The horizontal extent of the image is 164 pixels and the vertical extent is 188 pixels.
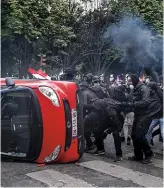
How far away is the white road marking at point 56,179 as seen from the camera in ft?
16.2

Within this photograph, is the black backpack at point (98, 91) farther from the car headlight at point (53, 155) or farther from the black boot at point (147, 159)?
the car headlight at point (53, 155)

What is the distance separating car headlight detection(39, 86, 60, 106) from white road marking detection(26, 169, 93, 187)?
110 cm

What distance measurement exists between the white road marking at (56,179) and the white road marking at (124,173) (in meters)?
0.69

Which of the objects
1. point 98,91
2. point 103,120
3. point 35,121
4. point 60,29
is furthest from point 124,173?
point 60,29

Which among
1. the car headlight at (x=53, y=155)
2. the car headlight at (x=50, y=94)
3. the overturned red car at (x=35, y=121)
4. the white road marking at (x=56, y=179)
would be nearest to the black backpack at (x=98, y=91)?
the overturned red car at (x=35, y=121)

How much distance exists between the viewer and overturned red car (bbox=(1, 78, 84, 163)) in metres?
5.36

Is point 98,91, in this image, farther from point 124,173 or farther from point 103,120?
point 124,173

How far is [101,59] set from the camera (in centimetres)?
2816

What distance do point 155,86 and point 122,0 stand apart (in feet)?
57.0

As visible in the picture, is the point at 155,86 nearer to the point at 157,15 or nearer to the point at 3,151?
the point at 3,151

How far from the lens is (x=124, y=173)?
5.60m

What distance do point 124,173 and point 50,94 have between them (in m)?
1.79

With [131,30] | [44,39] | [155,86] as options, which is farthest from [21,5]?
[155,86]

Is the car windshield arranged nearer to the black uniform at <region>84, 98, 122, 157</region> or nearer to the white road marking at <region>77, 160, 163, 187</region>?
the white road marking at <region>77, 160, 163, 187</region>
